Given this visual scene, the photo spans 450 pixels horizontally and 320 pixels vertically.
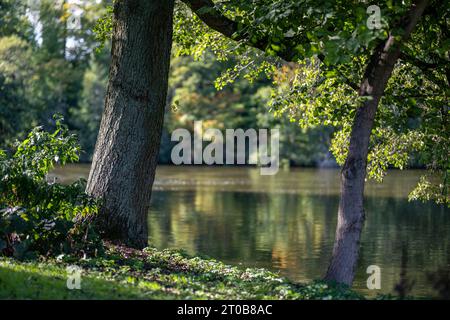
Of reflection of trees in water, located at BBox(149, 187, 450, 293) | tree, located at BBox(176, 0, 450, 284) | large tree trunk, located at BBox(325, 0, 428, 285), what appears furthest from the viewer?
reflection of trees in water, located at BBox(149, 187, 450, 293)

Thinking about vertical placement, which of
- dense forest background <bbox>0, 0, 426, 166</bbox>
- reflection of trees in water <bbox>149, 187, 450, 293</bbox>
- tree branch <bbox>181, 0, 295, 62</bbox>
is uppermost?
dense forest background <bbox>0, 0, 426, 166</bbox>

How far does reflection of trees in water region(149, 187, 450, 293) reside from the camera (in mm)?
18484

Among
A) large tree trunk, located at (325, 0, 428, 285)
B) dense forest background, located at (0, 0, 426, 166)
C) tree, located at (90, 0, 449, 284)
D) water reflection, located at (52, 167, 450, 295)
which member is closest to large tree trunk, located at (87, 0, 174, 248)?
tree, located at (90, 0, 449, 284)

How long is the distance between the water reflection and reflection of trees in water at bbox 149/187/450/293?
2 cm

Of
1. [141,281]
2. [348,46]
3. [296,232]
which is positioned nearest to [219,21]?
[348,46]

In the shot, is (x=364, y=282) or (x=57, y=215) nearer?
(x=57, y=215)

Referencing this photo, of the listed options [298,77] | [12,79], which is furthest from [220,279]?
[12,79]

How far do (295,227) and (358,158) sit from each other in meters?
15.3

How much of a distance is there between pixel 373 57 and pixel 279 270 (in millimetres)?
7749

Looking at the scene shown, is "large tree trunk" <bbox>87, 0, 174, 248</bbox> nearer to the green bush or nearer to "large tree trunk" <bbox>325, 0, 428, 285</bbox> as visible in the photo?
the green bush

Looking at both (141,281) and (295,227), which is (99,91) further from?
(141,281)

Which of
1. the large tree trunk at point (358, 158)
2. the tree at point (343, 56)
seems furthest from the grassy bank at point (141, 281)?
the tree at point (343, 56)

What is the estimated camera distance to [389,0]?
947 centimetres
